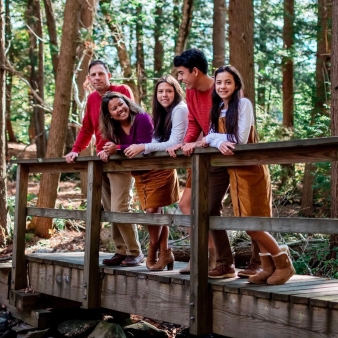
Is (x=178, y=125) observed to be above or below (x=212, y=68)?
below

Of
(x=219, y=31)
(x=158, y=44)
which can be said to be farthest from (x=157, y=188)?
(x=158, y=44)

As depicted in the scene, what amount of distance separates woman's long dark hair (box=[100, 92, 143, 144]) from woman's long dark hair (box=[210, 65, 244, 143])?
1084 mm

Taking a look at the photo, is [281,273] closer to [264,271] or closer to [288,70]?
[264,271]

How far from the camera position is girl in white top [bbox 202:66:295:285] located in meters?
5.05

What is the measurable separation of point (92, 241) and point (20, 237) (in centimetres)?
166

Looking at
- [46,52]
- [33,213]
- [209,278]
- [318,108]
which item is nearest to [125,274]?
[209,278]

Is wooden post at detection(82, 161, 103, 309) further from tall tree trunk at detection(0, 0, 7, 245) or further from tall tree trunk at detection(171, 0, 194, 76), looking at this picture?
tall tree trunk at detection(171, 0, 194, 76)

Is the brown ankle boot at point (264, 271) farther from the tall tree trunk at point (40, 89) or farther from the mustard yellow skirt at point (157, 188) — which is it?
the tall tree trunk at point (40, 89)

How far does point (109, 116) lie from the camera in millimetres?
6195

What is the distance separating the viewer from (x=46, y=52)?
93.2ft

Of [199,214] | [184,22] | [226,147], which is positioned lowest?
[199,214]

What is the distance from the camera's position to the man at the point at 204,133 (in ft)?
18.0

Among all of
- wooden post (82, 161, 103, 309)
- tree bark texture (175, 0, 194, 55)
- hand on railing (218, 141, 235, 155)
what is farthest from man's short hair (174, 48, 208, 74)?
tree bark texture (175, 0, 194, 55)

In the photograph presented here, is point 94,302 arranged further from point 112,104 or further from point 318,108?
point 318,108
